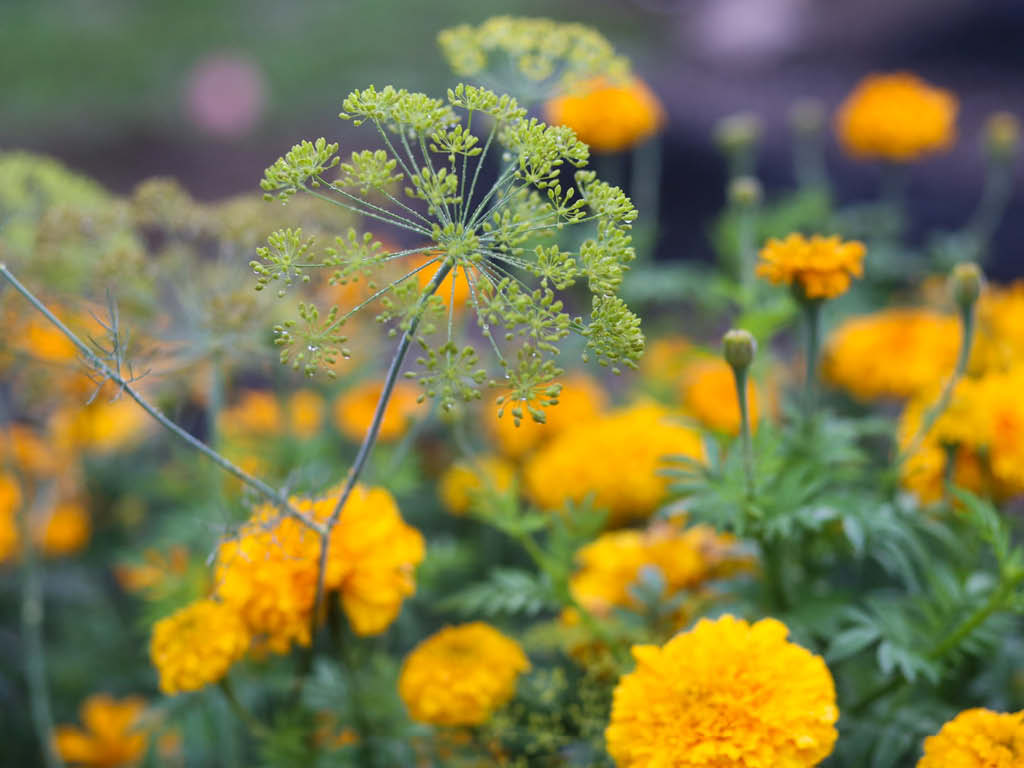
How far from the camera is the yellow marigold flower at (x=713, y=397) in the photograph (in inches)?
62.0

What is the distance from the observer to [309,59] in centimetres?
682

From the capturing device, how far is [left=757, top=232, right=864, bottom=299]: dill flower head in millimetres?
1045

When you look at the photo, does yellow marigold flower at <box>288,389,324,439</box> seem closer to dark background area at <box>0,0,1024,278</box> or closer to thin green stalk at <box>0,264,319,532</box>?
thin green stalk at <box>0,264,319,532</box>

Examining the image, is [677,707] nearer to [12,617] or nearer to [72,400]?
[72,400]

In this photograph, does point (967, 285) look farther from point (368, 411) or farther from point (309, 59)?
point (309, 59)

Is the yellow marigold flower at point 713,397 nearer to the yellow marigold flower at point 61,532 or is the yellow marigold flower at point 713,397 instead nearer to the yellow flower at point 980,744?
the yellow flower at point 980,744

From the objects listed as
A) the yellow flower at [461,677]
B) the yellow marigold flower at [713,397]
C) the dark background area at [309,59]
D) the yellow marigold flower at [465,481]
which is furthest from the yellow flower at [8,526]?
the dark background area at [309,59]

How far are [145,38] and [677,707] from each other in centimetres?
734

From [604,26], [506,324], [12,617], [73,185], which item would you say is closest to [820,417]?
[506,324]

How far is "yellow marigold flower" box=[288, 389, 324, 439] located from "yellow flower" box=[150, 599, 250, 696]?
777 millimetres

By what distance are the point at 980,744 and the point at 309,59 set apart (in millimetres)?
6787

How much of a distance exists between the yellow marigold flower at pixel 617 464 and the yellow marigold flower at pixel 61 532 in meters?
1.02

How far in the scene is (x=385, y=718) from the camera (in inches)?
49.5

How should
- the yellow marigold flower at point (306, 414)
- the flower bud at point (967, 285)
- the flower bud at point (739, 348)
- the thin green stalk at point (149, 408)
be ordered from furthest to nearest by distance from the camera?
1. the yellow marigold flower at point (306, 414)
2. the flower bud at point (967, 285)
3. the flower bud at point (739, 348)
4. the thin green stalk at point (149, 408)
